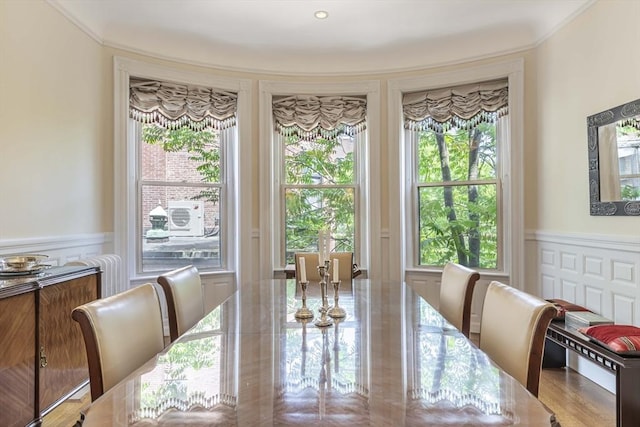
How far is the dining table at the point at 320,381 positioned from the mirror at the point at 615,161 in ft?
5.81

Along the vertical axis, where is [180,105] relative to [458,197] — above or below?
above

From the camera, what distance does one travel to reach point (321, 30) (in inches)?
140

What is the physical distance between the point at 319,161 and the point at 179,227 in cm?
157

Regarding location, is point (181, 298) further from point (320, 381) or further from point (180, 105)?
point (180, 105)

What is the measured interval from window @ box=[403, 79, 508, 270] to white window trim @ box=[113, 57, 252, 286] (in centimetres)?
166

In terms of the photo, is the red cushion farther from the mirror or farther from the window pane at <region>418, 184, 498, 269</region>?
the window pane at <region>418, 184, 498, 269</region>

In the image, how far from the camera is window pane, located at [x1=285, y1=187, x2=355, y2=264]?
4.29 m

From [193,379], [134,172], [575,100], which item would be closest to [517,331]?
[193,379]

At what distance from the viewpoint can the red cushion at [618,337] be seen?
6.66 feet

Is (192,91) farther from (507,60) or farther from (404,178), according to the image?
(507,60)

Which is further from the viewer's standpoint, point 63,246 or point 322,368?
point 63,246

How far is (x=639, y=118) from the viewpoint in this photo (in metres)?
2.39

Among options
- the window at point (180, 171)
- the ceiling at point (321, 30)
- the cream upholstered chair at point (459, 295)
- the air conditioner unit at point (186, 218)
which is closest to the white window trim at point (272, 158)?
the ceiling at point (321, 30)

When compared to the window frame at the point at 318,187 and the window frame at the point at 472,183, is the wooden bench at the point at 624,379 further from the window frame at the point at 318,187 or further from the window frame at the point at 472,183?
the window frame at the point at 318,187
